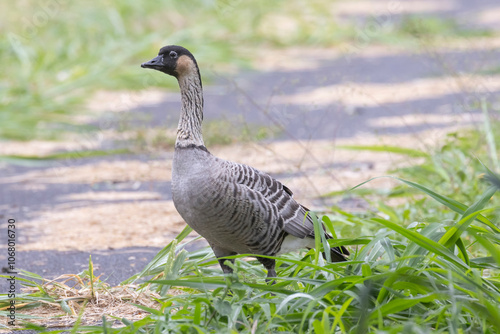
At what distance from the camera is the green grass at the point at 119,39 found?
318 inches

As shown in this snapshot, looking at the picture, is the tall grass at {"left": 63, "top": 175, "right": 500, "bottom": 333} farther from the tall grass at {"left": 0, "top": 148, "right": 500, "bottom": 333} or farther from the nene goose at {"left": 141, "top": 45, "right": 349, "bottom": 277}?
the nene goose at {"left": 141, "top": 45, "right": 349, "bottom": 277}

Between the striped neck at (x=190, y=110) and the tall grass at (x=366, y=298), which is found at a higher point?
the striped neck at (x=190, y=110)

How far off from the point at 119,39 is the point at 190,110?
6.59 m

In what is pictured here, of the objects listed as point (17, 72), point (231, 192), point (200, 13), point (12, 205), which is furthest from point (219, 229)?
point (200, 13)

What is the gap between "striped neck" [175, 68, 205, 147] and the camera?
11.8 ft

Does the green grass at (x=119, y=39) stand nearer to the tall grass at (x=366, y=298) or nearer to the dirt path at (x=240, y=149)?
the dirt path at (x=240, y=149)

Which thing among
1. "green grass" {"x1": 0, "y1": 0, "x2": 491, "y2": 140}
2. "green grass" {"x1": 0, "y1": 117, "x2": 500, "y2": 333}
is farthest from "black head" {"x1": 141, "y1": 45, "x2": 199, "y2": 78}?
"green grass" {"x1": 0, "y1": 0, "x2": 491, "y2": 140}

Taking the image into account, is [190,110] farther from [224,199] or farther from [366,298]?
[366,298]

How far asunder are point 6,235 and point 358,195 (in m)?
2.38

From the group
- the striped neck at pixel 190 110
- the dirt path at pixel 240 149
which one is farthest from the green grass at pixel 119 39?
the striped neck at pixel 190 110

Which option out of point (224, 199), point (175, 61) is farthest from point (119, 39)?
point (224, 199)

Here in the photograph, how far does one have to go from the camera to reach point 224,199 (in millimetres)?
3371

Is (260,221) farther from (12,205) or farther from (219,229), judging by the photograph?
(12,205)

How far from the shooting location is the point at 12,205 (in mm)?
5766
